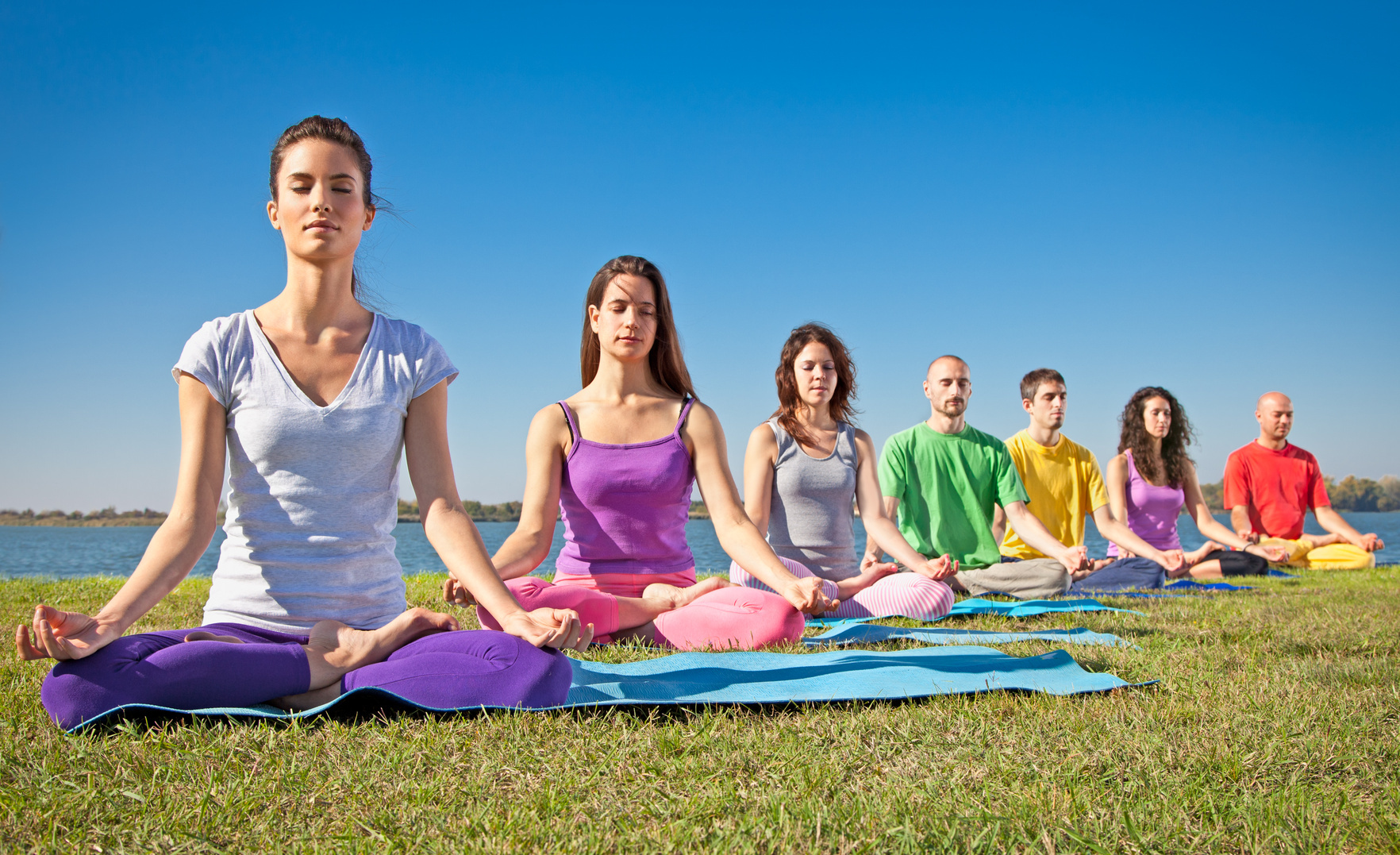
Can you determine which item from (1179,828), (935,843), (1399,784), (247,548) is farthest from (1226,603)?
(247,548)

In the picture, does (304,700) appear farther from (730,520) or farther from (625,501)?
(625,501)

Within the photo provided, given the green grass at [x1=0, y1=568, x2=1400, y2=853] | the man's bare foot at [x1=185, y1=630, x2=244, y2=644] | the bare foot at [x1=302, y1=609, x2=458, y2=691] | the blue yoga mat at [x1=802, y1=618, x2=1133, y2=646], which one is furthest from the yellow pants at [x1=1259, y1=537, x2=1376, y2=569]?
the man's bare foot at [x1=185, y1=630, x2=244, y2=644]

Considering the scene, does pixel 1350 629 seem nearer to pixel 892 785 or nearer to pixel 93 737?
pixel 892 785

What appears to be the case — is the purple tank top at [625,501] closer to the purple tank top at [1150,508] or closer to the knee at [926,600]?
the knee at [926,600]

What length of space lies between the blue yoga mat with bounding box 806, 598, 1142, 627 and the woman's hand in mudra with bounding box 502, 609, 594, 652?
9.82 ft

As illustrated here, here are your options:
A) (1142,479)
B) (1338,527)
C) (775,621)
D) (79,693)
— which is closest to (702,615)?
(775,621)

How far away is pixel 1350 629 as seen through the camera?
499 cm

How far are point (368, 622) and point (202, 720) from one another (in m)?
0.58

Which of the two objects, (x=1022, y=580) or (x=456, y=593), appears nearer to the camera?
(x=456, y=593)

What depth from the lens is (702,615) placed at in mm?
4316

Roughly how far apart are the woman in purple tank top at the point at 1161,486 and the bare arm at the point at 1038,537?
2.57 meters

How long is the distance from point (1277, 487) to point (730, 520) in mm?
10315

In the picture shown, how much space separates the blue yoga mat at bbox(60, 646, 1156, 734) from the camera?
2764 mm

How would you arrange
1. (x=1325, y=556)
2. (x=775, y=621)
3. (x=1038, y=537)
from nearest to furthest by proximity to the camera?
1. (x=775, y=621)
2. (x=1038, y=537)
3. (x=1325, y=556)
